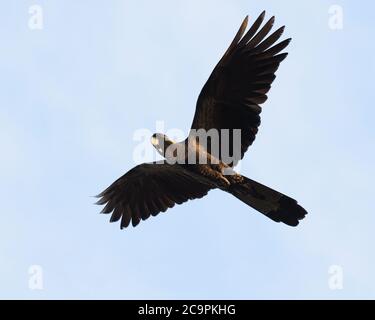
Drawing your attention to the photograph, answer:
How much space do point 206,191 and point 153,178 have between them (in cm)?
102

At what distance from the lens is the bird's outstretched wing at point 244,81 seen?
16.4 m

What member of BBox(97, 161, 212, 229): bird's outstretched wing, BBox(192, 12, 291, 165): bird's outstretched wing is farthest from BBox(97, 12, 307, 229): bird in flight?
BBox(97, 161, 212, 229): bird's outstretched wing

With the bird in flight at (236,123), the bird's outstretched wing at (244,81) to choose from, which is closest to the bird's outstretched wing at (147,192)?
the bird in flight at (236,123)

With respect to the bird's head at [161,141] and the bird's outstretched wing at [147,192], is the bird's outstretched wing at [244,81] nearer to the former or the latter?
the bird's head at [161,141]

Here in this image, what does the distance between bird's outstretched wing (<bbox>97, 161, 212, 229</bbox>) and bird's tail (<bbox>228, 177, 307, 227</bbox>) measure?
0.92 meters

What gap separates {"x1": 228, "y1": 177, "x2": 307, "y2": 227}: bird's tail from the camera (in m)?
16.6

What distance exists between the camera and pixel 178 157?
16.7m

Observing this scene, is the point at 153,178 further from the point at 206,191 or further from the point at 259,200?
the point at 259,200

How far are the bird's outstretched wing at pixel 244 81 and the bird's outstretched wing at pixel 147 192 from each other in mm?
1337

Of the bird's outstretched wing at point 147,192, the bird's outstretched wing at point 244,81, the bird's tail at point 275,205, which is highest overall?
the bird's outstretched wing at point 244,81

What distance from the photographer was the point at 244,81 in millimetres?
16500

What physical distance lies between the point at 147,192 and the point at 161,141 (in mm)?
1561

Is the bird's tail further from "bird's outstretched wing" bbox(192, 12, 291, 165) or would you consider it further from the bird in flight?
"bird's outstretched wing" bbox(192, 12, 291, 165)
